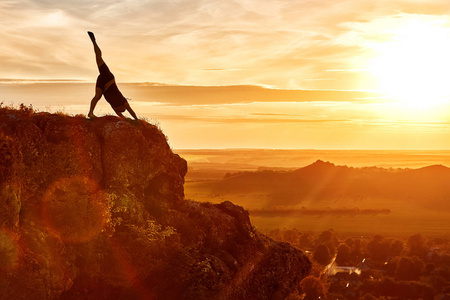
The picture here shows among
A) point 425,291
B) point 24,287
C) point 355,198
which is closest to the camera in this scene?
point 24,287

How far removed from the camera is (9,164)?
15531 mm

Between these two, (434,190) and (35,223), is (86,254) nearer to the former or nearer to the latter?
(35,223)

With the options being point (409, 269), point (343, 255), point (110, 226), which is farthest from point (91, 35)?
point (343, 255)

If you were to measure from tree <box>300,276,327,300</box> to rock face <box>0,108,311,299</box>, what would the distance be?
18.2 meters

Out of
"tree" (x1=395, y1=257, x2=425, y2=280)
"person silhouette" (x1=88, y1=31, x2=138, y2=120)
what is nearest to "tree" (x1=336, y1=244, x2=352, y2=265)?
"tree" (x1=395, y1=257, x2=425, y2=280)

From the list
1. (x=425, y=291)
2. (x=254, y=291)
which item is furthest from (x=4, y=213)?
(x=425, y=291)

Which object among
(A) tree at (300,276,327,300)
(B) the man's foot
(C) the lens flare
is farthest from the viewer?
(A) tree at (300,276,327,300)

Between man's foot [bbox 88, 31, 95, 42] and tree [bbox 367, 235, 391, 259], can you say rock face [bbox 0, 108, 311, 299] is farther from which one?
tree [bbox 367, 235, 391, 259]

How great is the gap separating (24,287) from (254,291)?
798cm

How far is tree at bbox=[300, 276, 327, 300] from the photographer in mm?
38284

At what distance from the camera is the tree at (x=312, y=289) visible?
3828 cm

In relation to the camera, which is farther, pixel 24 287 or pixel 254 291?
pixel 254 291

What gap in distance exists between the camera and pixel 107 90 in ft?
66.4

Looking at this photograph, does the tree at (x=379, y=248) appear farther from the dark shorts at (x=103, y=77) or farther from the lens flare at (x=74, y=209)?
the lens flare at (x=74, y=209)
